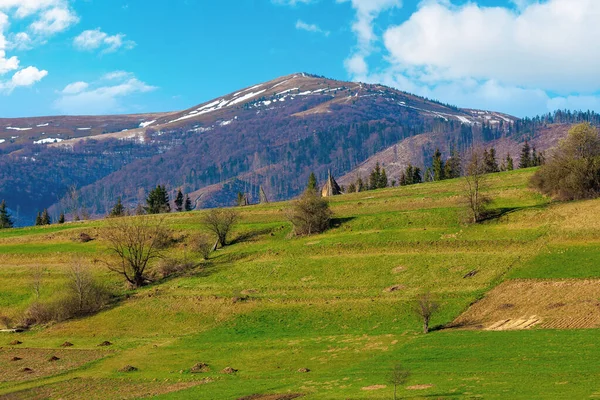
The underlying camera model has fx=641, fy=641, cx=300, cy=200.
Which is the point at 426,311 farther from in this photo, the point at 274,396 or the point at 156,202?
the point at 156,202

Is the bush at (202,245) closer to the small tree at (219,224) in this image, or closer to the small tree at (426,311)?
the small tree at (219,224)

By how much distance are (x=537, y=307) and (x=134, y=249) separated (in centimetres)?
5599

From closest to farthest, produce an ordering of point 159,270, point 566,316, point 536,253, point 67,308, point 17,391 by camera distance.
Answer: point 17,391 → point 566,316 → point 536,253 → point 67,308 → point 159,270

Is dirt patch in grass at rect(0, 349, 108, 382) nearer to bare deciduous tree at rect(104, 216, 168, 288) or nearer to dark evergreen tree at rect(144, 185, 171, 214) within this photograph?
bare deciduous tree at rect(104, 216, 168, 288)

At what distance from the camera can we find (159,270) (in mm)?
90312

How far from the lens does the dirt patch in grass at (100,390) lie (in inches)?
1772

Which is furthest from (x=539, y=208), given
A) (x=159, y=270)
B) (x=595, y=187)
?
(x=159, y=270)

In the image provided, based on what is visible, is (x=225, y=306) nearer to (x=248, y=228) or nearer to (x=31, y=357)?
(x=31, y=357)

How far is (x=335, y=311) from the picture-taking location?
64.5m

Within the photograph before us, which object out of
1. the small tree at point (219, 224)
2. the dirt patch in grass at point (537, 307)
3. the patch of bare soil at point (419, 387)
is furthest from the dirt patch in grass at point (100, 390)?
the small tree at point (219, 224)

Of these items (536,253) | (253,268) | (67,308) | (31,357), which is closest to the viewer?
(31,357)

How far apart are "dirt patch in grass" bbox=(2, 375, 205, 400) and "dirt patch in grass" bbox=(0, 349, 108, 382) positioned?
16.8 ft

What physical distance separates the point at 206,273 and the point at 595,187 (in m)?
54.2

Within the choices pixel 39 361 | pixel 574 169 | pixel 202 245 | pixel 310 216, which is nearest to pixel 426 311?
pixel 39 361
